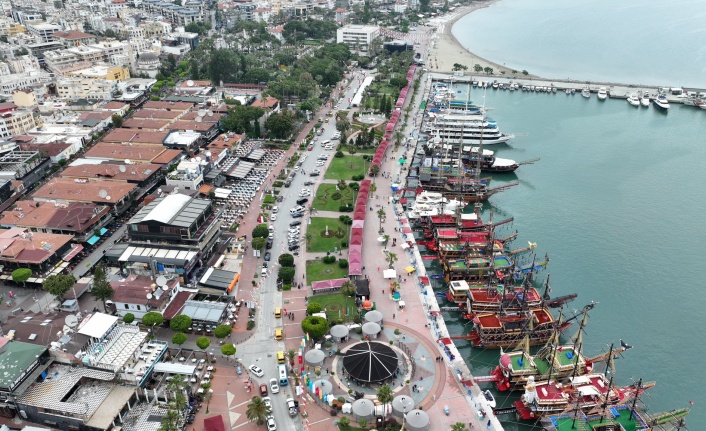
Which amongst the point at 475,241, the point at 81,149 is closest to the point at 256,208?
the point at 475,241

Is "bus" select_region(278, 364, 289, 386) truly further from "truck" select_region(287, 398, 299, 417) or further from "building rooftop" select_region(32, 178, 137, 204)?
"building rooftop" select_region(32, 178, 137, 204)

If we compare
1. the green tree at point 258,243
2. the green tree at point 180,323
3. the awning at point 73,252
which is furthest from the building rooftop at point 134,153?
the green tree at point 180,323

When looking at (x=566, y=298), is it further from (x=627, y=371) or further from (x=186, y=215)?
(x=186, y=215)

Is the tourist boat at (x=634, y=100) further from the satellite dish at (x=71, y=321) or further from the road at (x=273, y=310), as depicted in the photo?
the satellite dish at (x=71, y=321)

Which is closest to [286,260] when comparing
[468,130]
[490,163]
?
[490,163]

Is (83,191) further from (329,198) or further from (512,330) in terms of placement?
(512,330)

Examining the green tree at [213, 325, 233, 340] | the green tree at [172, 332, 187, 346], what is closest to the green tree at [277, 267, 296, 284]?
the green tree at [213, 325, 233, 340]
